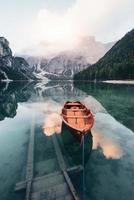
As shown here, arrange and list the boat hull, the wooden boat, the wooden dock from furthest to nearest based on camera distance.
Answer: the wooden boat < the boat hull < the wooden dock

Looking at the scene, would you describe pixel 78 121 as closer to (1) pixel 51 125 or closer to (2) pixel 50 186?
(1) pixel 51 125

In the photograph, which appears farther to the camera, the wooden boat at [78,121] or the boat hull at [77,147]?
the wooden boat at [78,121]

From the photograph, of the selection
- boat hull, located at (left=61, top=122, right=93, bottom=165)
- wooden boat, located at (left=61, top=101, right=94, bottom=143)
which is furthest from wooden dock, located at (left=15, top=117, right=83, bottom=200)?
wooden boat, located at (left=61, top=101, right=94, bottom=143)

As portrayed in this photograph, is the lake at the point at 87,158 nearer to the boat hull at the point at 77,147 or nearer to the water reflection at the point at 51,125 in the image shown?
the water reflection at the point at 51,125

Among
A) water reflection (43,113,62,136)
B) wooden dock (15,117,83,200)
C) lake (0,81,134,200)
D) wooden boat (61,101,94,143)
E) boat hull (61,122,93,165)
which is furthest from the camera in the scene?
water reflection (43,113,62,136)

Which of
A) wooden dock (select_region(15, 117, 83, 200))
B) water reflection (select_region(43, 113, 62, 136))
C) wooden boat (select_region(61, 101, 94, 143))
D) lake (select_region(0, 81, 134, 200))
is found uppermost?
wooden boat (select_region(61, 101, 94, 143))

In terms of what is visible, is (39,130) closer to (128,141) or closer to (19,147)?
(19,147)

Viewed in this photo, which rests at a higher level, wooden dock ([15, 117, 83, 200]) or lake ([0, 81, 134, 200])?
wooden dock ([15, 117, 83, 200])

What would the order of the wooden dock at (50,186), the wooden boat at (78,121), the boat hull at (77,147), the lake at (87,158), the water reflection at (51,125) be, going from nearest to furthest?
1. the wooden dock at (50,186)
2. the lake at (87,158)
3. the boat hull at (77,147)
4. the wooden boat at (78,121)
5. the water reflection at (51,125)

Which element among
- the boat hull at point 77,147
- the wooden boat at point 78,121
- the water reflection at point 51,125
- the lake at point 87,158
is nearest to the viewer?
the lake at point 87,158

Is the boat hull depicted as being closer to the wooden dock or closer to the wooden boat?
the wooden boat

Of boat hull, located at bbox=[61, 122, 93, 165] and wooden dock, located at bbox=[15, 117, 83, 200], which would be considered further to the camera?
boat hull, located at bbox=[61, 122, 93, 165]

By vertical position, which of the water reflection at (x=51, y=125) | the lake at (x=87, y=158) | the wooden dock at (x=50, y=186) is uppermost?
the wooden dock at (x=50, y=186)

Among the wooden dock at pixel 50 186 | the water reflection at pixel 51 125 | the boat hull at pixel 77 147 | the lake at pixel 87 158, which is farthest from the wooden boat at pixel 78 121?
the wooden dock at pixel 50 186
